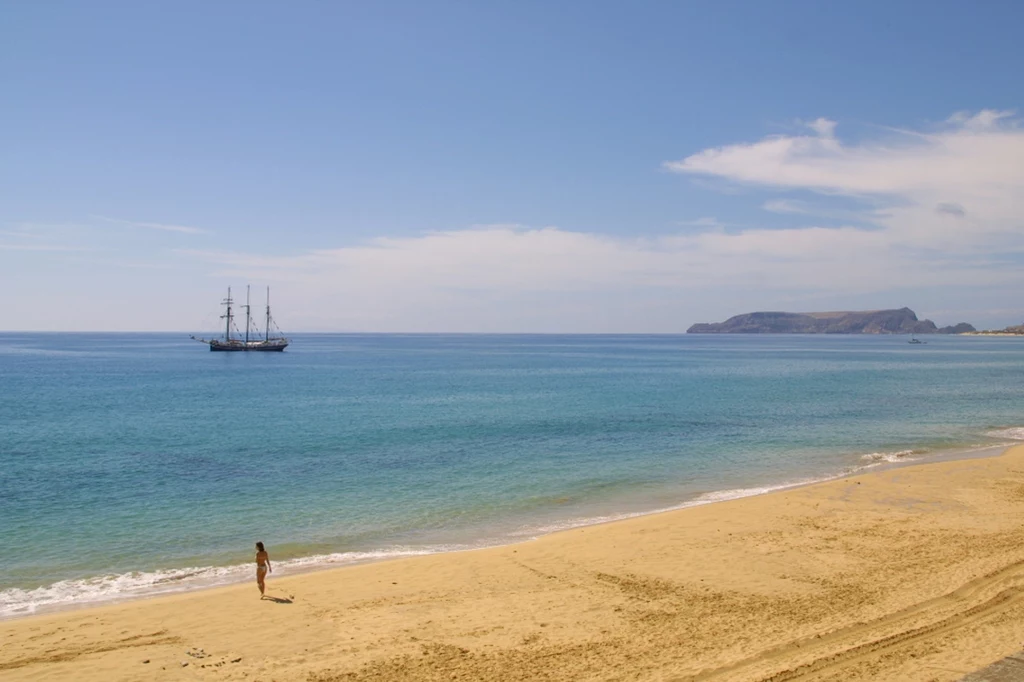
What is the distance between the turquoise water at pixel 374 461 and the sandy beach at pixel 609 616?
3.15 m

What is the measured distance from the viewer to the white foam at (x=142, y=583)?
53.4ft

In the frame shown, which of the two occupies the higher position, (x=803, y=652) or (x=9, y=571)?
(x=803, y=652)

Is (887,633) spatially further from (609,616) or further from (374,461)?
(374,461)

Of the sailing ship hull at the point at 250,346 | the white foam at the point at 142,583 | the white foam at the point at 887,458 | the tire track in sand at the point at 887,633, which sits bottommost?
the white foam at the point at 142,583

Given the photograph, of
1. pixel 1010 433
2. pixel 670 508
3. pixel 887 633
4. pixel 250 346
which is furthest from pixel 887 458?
pixel 250 346

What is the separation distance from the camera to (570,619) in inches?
552

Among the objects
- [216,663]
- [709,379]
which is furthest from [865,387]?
[216,663]

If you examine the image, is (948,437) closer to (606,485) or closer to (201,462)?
(606,485)

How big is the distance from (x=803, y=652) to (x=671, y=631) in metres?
2.34

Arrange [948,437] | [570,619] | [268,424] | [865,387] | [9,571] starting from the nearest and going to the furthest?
[570,619] < [9,571] < [948,437] < [268,424] < [865,387]

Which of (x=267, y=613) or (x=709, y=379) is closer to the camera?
(x=267, y=613)

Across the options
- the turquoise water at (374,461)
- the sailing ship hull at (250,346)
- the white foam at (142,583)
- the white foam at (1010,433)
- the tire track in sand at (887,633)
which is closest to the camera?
the tire track in sand at (887,633)

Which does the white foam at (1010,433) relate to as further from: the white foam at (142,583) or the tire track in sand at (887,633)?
the white foam at (142,583)

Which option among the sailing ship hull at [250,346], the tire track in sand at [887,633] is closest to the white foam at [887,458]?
the tire track in sand at [887,633]
